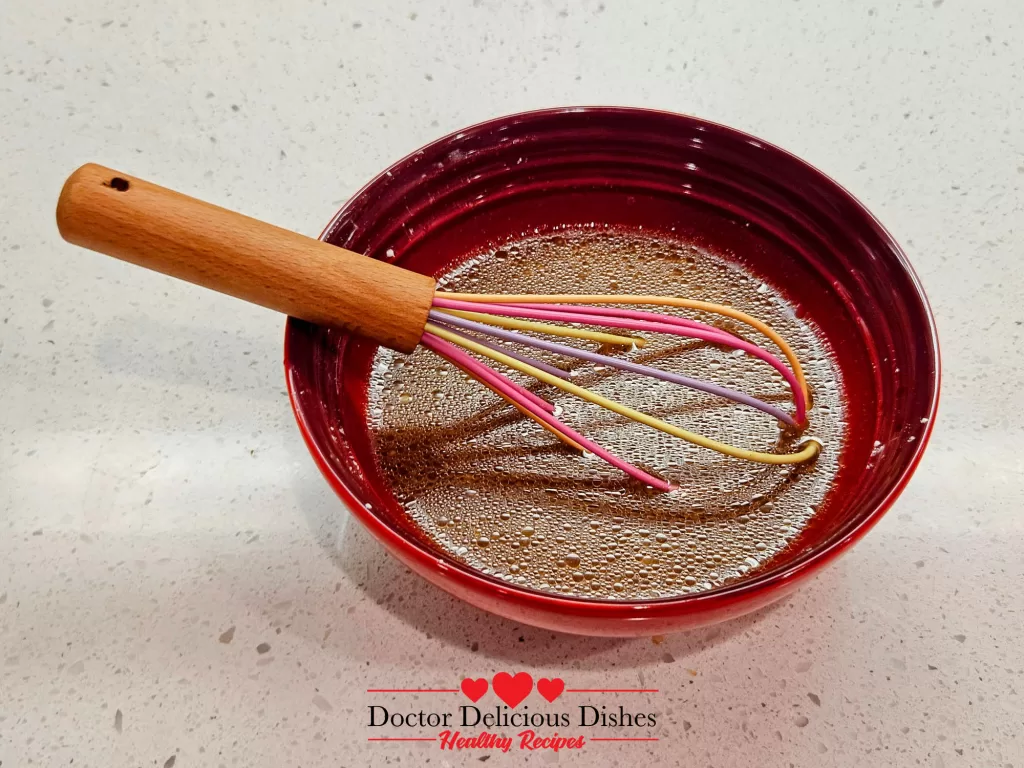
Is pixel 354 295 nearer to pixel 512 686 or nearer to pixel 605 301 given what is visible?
pixel 605 301

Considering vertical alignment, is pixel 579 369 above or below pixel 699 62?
below

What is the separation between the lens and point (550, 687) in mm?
570

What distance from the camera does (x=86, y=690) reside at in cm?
57

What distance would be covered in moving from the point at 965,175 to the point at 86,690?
0.86m

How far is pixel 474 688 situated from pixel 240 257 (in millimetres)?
313

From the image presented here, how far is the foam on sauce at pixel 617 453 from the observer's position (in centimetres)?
57

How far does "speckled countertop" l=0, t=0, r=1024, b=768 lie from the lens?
0.56m

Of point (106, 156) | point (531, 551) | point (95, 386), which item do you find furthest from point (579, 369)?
point (106, 156)

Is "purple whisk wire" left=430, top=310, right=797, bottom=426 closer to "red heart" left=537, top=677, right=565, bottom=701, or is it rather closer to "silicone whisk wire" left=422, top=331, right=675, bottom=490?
"silicone whisk wire" left=422, top=331, right=675, bottom=490

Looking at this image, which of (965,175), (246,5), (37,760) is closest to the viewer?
(37,760)

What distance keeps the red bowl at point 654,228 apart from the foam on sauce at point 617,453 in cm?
2

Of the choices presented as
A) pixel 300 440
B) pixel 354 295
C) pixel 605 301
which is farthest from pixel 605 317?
pixel 300 440

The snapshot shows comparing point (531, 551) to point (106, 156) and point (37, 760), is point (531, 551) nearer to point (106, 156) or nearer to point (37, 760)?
point (37, 760)

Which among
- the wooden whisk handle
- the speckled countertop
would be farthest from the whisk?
the speckled countertop
